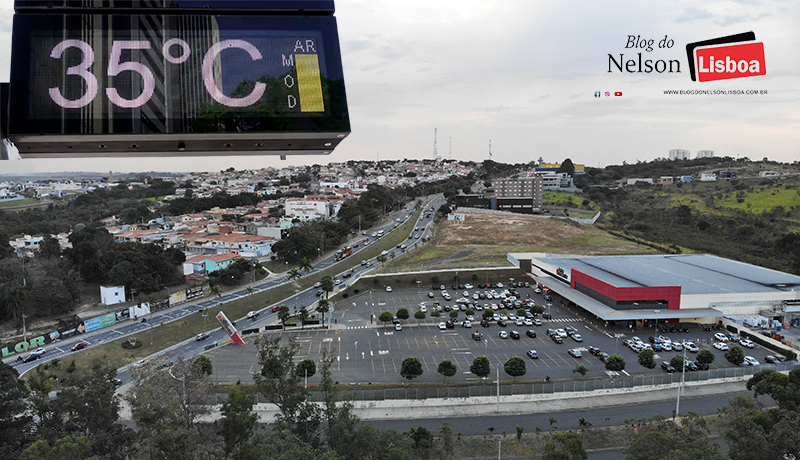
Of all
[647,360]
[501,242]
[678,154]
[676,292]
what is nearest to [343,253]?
[501,242]

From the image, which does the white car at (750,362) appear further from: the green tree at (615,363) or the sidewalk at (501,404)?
the green tree at (615,363)

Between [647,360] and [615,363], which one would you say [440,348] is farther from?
[647,360]

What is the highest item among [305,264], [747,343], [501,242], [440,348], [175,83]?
[175,83]

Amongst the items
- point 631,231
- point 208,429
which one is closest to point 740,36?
point 208,429

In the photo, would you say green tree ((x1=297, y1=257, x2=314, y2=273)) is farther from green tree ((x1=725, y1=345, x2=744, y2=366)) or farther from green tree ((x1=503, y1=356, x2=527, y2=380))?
green tree ((x1=725, y1=345, x2=744, y2=366))

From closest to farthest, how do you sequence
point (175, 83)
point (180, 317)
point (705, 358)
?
point (175, 83)
point (705, 358)
point (180, 317)

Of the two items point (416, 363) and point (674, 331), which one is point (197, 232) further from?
point (674, 331)

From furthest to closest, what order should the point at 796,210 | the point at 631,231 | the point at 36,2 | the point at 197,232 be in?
1. the point at 631,231
2. the point at 796,210
3. the point at 197,232
4. the point at 36,2
